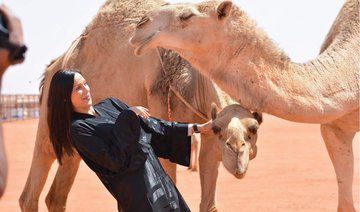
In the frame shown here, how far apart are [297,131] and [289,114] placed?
24.1 meters

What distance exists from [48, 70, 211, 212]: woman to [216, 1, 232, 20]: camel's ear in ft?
2.89

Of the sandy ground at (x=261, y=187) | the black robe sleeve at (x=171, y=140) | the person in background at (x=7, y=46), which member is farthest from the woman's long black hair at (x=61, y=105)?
the sandy ground at (x=261, y=187)

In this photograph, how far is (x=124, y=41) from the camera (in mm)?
7617

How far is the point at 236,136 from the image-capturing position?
486 centimetres

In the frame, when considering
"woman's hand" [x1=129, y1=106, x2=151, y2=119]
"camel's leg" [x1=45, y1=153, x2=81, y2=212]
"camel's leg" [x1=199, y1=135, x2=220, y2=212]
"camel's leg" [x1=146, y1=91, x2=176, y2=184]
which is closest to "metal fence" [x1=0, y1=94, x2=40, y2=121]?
"camel's leg" [x1=45, y1=153, x2=81, y2=212]

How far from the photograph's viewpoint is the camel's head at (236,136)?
4.79 metres

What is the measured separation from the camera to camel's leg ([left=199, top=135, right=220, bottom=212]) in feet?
21.4

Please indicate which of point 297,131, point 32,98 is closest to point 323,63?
point 297,131

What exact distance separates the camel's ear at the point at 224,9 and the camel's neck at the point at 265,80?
0.60 ft

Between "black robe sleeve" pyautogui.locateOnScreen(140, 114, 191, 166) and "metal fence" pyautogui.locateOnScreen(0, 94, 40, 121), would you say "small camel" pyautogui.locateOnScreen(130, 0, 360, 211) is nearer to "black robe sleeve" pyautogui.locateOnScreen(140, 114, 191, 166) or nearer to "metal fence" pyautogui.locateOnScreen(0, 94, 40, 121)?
"black robe sleeve" pyautogui.locateOnScreen(140, 114, 191, 166)

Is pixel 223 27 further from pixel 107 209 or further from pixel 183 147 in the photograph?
pixel 107 209

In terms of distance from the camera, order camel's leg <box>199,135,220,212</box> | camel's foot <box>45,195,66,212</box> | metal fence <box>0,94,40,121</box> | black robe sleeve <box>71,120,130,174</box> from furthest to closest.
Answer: metal fence <box>0,94,40,121</box> < camel's foot <box>45,195,66,212</box> < camel's leg <box>199,135,220,212</box> < black robe sleeve <box>71,120,130,174</box>

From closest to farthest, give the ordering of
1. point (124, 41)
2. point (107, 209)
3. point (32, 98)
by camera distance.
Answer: point (124, 41) < point (107, 209) < point (32, 98)

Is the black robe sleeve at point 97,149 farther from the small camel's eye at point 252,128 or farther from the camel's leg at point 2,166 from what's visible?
the camel's leg at point 2,166
